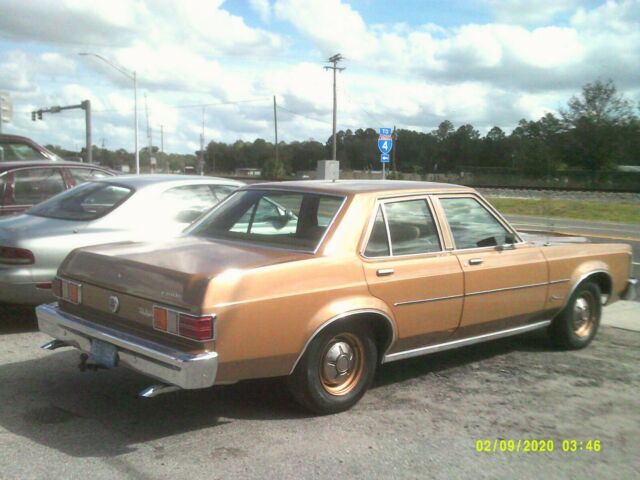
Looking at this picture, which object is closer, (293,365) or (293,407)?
(293,365)

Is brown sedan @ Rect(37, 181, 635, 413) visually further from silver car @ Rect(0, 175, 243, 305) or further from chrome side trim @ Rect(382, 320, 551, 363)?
silver car @ Rect(0, 175, 243, 305)

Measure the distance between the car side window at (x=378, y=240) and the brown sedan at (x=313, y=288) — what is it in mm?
11

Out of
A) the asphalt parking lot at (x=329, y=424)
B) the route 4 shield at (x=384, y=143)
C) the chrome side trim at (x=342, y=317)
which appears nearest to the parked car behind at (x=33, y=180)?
the asphalt parking lot at (x=329, y=424)

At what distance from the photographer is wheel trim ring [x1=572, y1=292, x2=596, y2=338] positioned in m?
A: 6.17

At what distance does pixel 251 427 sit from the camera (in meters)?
4.18

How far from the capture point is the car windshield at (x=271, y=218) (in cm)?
472

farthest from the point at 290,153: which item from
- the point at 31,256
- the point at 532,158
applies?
the point at 31,256

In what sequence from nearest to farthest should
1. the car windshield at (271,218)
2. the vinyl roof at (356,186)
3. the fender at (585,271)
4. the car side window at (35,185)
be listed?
the car windshield at (271,218) → the vinyl roof at (356,186) → the fender at (585,271) → the car side window at (35,185)

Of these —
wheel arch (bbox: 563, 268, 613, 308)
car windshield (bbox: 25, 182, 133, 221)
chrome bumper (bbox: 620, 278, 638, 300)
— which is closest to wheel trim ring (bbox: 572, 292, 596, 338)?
wheel arch (bbox: 563, 268, 613, 308)

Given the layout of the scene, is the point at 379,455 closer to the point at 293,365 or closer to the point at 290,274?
the point at 293,365

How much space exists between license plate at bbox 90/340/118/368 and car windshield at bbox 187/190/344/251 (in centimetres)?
119

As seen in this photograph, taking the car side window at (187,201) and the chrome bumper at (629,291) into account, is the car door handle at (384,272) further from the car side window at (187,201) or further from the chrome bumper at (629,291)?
the chrome bumper at (629,291)

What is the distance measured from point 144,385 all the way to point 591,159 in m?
69.9

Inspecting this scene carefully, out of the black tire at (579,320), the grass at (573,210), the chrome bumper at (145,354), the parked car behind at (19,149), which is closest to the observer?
the chrome bumper at (145,354)
